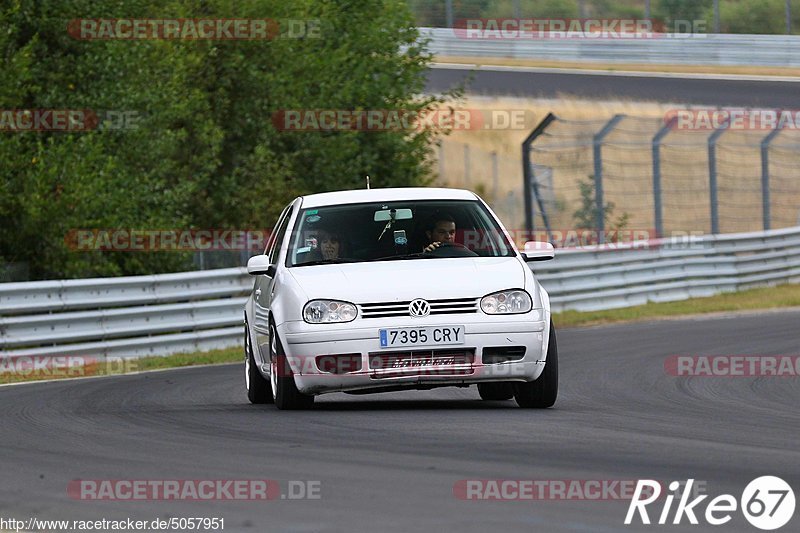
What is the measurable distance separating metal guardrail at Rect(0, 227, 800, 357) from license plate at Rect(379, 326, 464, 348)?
808cm

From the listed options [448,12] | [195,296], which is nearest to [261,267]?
[195,296]

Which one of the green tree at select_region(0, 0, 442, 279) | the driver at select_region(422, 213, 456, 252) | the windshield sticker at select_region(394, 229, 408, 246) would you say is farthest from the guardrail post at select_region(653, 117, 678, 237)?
the windshield sticker at select_region(394, 229, 408, 246)

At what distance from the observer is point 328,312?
33.5ft

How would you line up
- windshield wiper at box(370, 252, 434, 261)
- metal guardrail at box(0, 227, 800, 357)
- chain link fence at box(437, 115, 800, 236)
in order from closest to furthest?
windshield wiper at box(370, 252, 434, 261)
metal guardrail at box(0, 227, 800, 357)
chain link fence at box(437, 115, 800, 236)

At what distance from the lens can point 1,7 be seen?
22.5m

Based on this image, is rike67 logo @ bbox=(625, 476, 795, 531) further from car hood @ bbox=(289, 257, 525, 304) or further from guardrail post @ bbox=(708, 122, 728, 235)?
guardrail post @ bbox=(708, 122, 728, 235)

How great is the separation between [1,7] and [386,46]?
30.1 feet

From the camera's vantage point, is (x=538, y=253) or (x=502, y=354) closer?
(x=502, y=354)

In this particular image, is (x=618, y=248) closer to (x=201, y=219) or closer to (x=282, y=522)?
(x=201, y=219)

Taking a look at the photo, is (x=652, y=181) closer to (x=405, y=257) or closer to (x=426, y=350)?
(x=405, y=257)

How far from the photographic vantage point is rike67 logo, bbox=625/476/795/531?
237 inches

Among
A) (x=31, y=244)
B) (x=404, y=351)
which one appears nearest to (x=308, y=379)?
(x=404, y=351)

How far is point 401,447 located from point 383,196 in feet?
11.0

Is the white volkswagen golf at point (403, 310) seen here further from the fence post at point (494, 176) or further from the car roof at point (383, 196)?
the fence post at point (494, 176)
